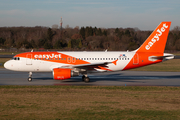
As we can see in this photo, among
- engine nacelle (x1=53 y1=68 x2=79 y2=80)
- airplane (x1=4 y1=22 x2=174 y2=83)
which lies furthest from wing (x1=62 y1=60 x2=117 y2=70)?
engine nacelle (x1=53 y1=68 x2=79 y2=80)

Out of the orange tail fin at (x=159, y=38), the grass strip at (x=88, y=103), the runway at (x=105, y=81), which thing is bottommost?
the grass strip at (x=88, y=103)

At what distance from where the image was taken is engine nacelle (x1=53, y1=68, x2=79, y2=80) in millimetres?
23734

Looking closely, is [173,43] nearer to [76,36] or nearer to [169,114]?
[76,36]

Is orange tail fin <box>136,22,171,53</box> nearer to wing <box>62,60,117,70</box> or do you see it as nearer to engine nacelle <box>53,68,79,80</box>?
wing <box>62,60,117,70</box>

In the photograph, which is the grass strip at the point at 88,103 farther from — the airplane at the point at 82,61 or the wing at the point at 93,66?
the airplane at the point at 82,61

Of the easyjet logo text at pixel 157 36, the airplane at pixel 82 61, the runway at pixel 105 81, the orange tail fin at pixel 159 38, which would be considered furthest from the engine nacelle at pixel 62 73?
the orange tail fin at pixel 159 38

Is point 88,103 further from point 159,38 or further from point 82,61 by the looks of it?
point 159,38

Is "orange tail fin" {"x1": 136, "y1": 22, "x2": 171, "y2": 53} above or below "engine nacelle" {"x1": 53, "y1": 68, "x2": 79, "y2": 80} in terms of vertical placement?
above

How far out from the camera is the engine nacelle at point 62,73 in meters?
23.7

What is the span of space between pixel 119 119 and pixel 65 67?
1482 cm

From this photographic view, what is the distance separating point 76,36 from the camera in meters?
158

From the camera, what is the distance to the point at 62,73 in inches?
938

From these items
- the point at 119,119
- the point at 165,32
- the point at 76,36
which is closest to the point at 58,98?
the point at 119,119

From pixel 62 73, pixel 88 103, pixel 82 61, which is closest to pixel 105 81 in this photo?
pixel 82 61
